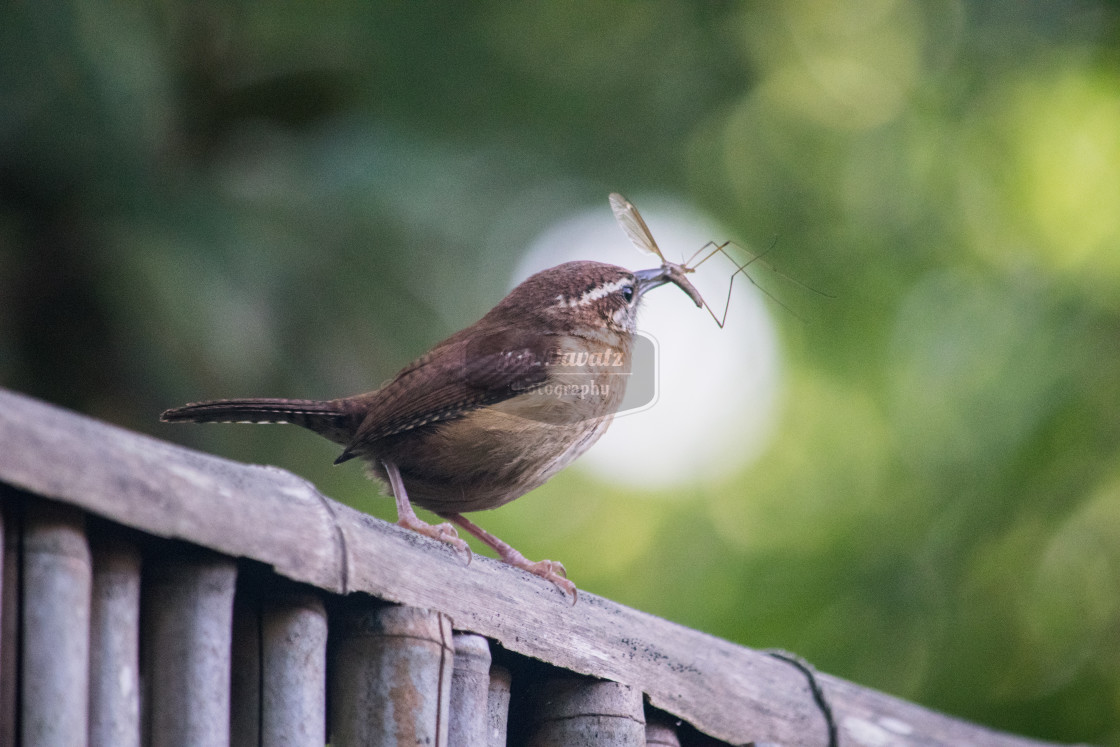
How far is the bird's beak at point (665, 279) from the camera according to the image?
12.3 ft

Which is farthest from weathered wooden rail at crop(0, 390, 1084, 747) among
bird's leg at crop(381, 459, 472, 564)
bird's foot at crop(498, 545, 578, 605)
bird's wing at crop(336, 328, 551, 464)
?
bird's wing at crop(336, 328, 551, 464)

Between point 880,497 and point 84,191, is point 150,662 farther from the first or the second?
point 880,497

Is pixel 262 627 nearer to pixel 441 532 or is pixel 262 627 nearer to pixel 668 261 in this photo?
pixel 441 532

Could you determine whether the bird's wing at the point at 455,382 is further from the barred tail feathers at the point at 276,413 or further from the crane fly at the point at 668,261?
the crane fly at the point at 668,261

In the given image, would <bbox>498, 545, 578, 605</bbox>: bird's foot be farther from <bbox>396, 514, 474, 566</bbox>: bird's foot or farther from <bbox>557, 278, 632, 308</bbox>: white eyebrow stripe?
<bbox>557, 278, 632, 308</bbox>: white eyebrow stripe

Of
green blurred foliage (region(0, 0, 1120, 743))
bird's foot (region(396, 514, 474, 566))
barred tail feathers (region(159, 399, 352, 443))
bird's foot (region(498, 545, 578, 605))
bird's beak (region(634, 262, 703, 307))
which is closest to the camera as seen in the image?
Result: bird's foot (region(396, 514, 474, 566))

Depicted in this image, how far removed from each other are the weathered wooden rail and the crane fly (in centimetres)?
92

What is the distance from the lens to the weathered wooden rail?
5.75 ft

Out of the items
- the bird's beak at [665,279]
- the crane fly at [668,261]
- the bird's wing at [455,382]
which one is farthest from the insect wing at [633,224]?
the bird's wing at [455,382]

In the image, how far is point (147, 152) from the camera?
809 cm

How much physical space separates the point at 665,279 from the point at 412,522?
1.16m

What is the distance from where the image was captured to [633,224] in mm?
3461

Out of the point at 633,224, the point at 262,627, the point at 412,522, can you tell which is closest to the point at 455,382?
the point at 412,522

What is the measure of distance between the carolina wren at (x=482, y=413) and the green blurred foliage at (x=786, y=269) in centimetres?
309
